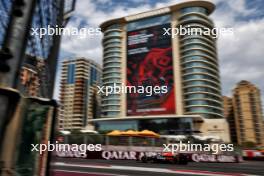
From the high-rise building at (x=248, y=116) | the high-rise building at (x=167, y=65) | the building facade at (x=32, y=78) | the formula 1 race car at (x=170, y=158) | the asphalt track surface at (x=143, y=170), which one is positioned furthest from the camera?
the high-rise building at (x=248, y=116)

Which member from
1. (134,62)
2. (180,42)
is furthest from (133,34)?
(180,42)

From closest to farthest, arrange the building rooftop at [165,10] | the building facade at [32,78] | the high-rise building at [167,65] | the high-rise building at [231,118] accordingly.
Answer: the building facade at [32,78], the high-rise building at [167,65], the building rooftop at [165,10], the high-rise building at [231,118]

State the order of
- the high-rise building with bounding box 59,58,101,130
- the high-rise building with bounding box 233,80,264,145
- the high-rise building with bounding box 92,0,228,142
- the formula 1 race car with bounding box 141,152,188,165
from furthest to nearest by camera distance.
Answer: the high-rise building with bounding box 233,80,264,145 → the high-rise building with bounding box 59,58,101,130 → the high-rise building with bounding box 92,0,228,142 → the formula 1 race car with bounding box 141,152,188,165

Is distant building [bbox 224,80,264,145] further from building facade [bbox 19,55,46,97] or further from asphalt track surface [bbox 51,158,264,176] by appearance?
building facade [bbox 19,55,46,97]

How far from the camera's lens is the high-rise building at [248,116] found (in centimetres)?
15050

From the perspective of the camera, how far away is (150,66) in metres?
83.6

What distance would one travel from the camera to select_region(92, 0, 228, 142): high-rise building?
245 feet

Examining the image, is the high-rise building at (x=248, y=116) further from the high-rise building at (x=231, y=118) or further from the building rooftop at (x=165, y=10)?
the building rooftop at (x=165, y=10)

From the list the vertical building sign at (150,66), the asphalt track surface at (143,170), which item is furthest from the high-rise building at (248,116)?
the asphalt track surface at (143,170)

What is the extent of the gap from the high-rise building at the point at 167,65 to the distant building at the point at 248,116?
265 ft

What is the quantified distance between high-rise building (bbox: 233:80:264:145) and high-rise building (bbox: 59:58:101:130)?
8161 centimetres

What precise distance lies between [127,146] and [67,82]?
447 feet

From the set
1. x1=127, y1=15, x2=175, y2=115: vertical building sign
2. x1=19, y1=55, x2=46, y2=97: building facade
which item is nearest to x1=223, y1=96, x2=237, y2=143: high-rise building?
x1=127, y1=15, x2=175, y2=115: vertical building sign

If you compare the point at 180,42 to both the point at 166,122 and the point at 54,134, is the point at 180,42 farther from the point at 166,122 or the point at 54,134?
the point at 54,134
